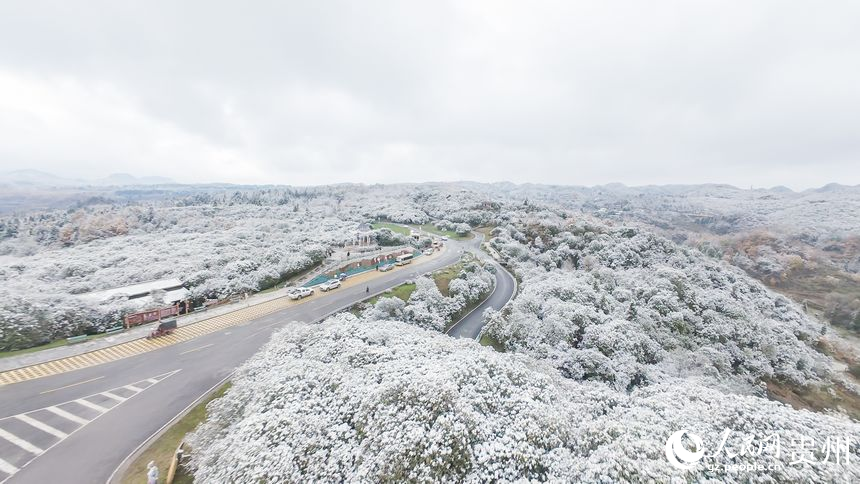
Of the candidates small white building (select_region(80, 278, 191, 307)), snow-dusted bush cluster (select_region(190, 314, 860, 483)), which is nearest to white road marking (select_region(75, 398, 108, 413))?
snow-dusted bush cluster (select_region(190, 314, 860, 483))

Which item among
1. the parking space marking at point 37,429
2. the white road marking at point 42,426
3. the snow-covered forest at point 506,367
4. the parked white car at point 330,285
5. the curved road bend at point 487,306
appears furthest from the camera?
the parked white car at point 330,285

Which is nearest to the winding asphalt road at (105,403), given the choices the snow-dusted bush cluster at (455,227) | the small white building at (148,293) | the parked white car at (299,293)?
the parked white car at (299,293)

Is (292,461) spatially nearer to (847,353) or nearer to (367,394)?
(367,394)

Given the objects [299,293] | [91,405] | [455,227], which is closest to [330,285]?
[299,293]

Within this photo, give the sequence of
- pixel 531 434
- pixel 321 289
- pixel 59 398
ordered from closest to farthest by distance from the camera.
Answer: pixel 531 434 < pixel 59 398 < pixel 321 289

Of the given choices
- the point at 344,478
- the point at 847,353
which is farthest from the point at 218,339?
the point at 847,353

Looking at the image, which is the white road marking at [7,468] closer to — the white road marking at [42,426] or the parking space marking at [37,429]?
the parking space marking at [37,429]
